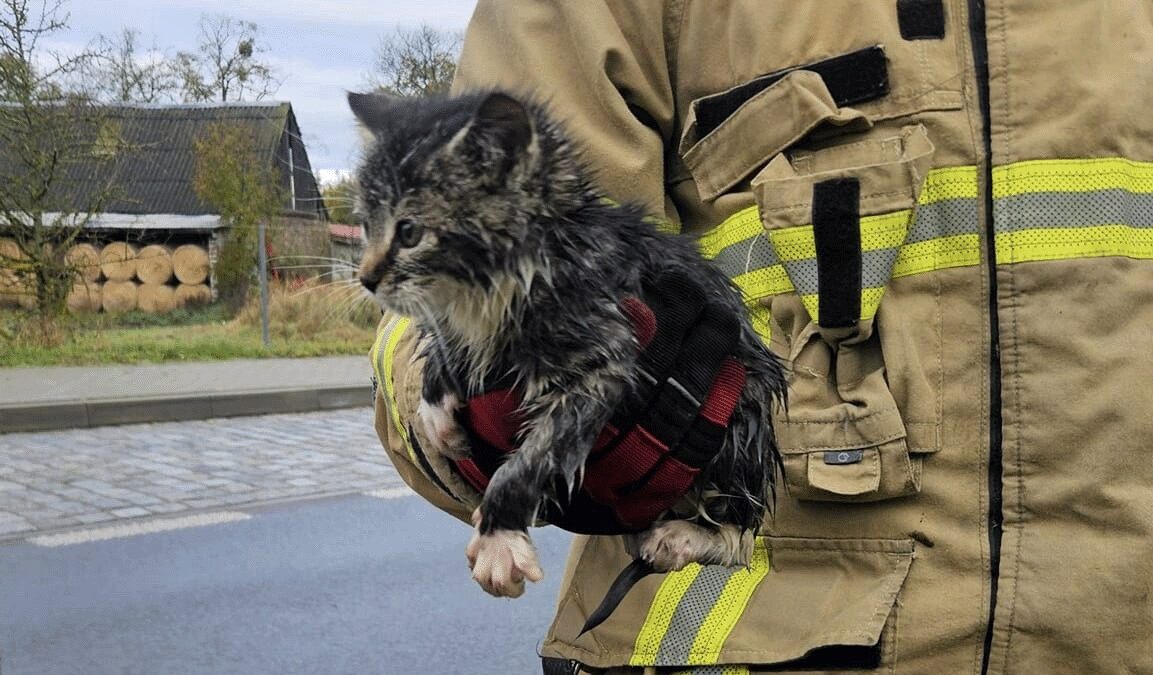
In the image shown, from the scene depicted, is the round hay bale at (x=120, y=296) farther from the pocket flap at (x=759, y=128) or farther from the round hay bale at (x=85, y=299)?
the pocket flap at (x=759, y=128)

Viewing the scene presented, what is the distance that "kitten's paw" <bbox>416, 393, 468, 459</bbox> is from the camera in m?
2.04

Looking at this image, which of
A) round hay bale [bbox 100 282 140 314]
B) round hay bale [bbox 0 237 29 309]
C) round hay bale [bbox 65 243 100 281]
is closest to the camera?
round hay bale [bbox 0 237 29 309]

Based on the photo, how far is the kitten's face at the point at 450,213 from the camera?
1.90 m

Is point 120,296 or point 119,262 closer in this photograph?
point 119,262

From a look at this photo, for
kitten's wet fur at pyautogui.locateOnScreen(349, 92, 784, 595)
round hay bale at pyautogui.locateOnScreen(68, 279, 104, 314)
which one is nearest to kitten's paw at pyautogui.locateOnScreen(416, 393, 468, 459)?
kitten's wet fur at pyautogui.locateOnScreen(349, 92, 784, 595)

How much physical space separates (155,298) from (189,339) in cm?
784

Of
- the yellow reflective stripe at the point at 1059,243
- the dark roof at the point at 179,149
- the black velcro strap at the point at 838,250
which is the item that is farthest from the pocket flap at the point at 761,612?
the dark roof at the point at 179,149

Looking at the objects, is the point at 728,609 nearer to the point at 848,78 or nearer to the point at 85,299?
the point at 848,78

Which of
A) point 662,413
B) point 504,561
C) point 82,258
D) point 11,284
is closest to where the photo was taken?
point 504,561

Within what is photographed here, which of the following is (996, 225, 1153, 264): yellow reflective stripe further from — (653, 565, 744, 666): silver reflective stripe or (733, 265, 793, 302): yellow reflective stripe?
(653, 565, 744, 666): silver reflective stripe

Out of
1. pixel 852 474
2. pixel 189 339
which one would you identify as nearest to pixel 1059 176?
pixel 852 474

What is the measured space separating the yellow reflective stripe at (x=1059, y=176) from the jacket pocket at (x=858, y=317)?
0.48ft

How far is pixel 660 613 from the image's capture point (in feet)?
6.69

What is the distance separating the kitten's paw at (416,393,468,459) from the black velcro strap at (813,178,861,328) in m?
0.66
